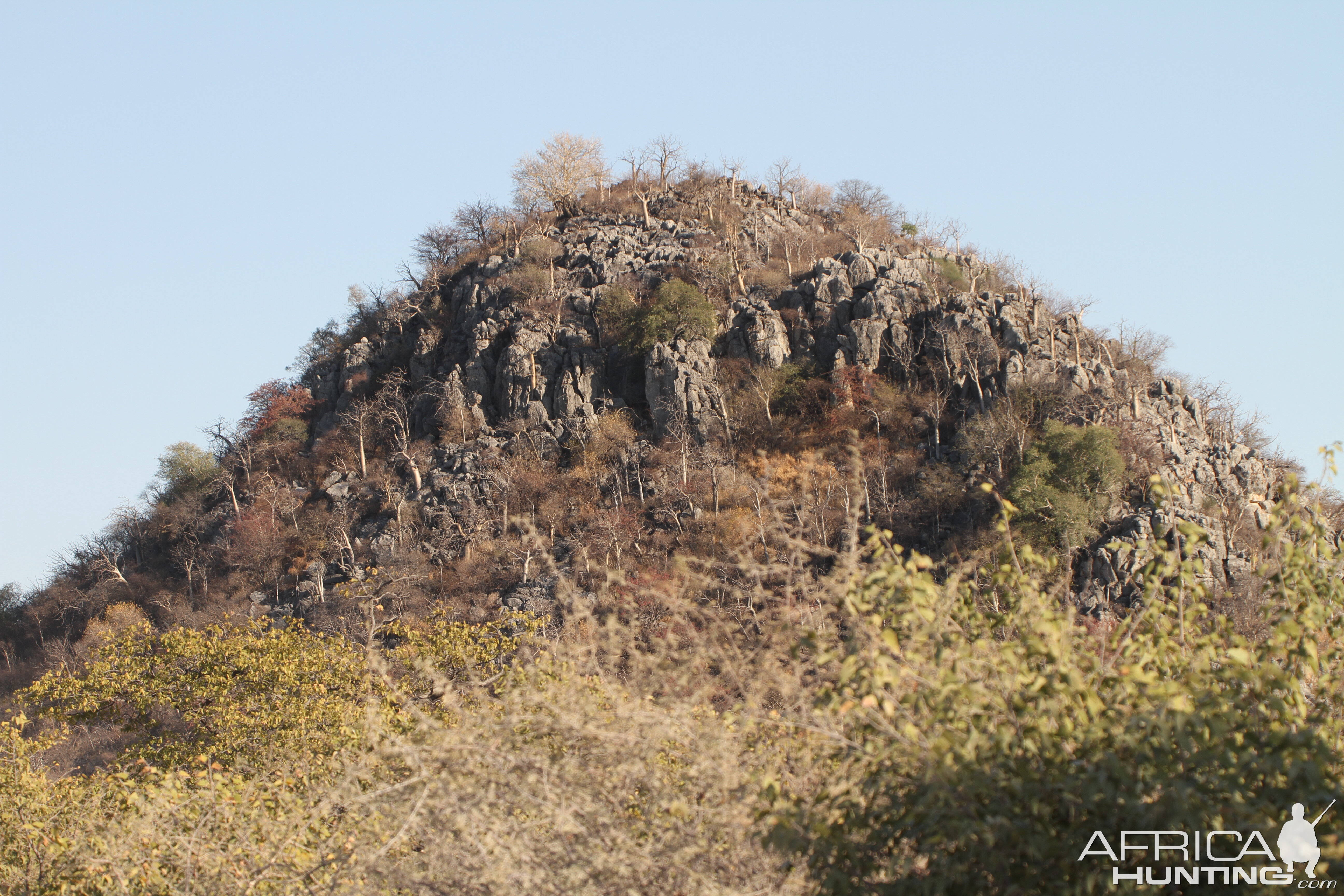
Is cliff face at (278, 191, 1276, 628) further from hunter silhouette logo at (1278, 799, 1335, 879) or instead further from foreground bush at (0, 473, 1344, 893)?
hunter silhouette logo at (1278, 799, 1335, 879)

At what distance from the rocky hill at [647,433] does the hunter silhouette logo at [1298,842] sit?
31.9 meters

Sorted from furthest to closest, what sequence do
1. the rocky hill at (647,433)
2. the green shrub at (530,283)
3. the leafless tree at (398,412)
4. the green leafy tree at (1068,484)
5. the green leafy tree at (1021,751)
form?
the green shrub at (530,283) → the leafless tree at (398,412) → the rocky hill at (647,433) → the green leafy tree at (1068,484) → the green leafy tree at (1021,751)

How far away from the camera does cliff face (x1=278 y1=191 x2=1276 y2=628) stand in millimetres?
47469

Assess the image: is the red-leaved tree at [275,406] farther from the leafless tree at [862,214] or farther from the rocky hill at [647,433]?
the leafless tree at [862,214]

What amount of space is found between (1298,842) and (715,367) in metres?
54.0

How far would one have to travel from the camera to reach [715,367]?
192 ft

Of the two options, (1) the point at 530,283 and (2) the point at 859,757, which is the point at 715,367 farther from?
(2) the point at 859,757

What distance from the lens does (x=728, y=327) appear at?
60.5 metres

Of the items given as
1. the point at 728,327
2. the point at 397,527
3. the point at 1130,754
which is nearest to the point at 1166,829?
the point at 1130,754

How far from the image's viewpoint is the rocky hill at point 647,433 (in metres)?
46.5

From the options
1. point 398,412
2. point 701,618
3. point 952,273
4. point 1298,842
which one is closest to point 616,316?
point 398,412

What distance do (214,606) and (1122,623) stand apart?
56556 millimetres

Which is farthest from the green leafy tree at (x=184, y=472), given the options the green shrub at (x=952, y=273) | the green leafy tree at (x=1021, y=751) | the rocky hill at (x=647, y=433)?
the green leafy tree at (x=1021, y=751)

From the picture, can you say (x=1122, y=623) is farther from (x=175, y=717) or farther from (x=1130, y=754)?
(x=175, y=717)
